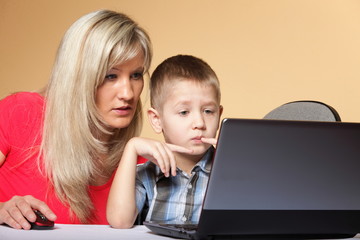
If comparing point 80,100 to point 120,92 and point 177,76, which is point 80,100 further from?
point 177,76

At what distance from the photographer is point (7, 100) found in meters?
1.59

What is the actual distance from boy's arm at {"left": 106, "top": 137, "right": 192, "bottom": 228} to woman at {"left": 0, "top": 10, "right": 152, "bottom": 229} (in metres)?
0.34

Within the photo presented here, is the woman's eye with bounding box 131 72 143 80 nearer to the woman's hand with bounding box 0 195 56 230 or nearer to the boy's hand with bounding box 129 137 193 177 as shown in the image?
the boy's hand with bounding box 129 137 193 177

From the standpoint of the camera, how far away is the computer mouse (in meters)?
1.02

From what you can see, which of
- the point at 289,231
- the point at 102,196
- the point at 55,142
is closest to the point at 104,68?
the point at 55,142

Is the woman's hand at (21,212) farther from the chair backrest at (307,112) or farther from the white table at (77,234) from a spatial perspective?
the chair backrest at (307,112)

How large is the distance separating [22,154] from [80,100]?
0.23 metres

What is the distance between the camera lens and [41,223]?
1023 mm

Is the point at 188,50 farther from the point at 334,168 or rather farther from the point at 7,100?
the point at 334,168

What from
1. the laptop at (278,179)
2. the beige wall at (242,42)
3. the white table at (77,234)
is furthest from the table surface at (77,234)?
the beige wall at (242,42)

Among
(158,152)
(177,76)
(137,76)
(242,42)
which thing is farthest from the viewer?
(242,42)

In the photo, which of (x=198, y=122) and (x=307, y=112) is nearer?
(x=198, y=122)

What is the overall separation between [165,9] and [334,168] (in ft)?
7.64

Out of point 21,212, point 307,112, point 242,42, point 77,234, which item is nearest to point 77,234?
point 77,234
